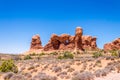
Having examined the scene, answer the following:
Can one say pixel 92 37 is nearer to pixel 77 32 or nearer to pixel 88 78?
pixel 77 32

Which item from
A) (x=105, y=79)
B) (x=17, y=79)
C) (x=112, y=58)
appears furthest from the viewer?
(x=112, y=58)

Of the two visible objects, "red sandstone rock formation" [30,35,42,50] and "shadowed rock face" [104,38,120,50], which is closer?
"shadowed rock face" [104,38,120,50]

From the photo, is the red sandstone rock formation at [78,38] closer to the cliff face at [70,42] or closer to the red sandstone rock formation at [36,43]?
the cliff face at [70,42]

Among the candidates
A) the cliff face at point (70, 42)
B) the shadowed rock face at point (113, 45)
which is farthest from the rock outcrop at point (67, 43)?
the shadowed rock face at point (113, 45)

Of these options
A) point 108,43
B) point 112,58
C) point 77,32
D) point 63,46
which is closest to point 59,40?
point 63,46

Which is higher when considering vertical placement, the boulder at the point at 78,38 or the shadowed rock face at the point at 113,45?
the boulder at the point at 78,38

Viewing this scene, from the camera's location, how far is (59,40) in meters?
92.5

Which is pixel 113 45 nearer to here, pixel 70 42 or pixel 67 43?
pixel 70 42

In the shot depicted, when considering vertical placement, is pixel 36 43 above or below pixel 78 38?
above

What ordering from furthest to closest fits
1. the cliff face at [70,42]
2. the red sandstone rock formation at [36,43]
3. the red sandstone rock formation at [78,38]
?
the red sandstone rock formation at [36,43] < the cliff face at [70,42] < the red sandstone rock formation at [78,38]

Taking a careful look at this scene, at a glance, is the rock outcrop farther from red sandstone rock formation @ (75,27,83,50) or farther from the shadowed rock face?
the shadowed rock face

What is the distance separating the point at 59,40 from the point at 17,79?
239 feet

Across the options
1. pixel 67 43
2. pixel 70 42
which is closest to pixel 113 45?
pixel 70 42

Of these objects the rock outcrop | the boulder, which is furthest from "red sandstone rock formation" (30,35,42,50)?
the boulder
